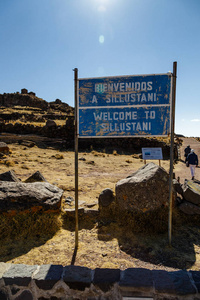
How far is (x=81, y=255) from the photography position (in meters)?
3.87

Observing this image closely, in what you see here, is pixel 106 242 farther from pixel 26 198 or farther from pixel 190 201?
pixel 190 201

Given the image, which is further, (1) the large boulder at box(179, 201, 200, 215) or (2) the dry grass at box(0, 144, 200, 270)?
(1) the large boulder at box(179, 201, 200, 215)

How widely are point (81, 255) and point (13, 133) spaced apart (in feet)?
77.3

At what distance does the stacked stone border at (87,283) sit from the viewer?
226cm

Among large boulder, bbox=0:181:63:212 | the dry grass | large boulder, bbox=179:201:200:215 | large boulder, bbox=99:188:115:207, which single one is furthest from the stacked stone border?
large boulder, bbox=179:201:200:215

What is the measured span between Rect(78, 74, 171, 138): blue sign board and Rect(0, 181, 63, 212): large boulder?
84.8 inches

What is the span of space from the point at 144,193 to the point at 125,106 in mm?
2362

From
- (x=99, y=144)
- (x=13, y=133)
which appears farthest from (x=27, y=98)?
(x=99, y=144)

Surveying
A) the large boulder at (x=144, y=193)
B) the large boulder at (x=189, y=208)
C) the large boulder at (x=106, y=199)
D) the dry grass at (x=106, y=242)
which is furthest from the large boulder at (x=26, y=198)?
the large boulder at (x=189, y=208)

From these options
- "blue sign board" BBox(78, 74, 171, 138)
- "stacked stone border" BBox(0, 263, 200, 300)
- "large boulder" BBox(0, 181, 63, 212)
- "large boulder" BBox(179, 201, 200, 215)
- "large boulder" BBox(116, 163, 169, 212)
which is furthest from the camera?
"large boulder" BBox(179, 201, 200, 215)

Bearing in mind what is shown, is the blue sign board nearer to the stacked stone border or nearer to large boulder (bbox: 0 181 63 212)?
large boulder (bbox: 0 181 63 212)

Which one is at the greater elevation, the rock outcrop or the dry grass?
the rock outcrop

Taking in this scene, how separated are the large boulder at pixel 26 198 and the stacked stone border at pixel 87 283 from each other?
230 cm

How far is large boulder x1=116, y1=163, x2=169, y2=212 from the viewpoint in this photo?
5020mm
